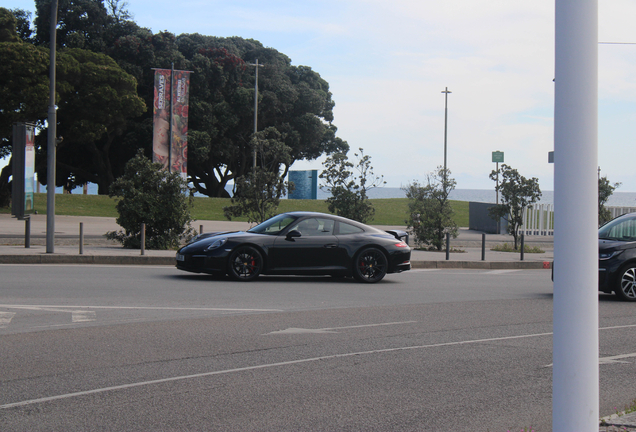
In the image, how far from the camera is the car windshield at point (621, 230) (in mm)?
12125

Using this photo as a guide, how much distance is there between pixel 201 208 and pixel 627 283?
3452cm

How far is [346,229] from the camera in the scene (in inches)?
549

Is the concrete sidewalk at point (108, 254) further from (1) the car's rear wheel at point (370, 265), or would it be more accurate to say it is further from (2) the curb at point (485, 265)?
(1) the car's rear wheel at point (370, 265)

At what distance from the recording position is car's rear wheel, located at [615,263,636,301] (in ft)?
38.5

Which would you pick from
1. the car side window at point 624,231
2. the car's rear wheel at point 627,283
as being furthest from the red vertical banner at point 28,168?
the car's rear wheel at point 627,283

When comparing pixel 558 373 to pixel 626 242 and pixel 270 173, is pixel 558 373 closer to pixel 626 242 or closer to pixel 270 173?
pixel 626 242

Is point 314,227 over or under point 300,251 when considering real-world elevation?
over

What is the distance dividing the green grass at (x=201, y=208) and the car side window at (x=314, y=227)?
70.6ft

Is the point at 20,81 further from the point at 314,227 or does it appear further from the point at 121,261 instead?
the point at 314,227

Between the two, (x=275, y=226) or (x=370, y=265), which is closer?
(x=275, y=226)

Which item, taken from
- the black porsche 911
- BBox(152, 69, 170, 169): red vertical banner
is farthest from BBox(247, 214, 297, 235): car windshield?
BBox(152, 69, 170, 169): red vertical banner

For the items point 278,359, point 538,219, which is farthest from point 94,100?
point 278,359

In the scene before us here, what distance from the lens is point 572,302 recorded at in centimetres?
315

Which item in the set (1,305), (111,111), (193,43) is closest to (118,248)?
(1,305)
